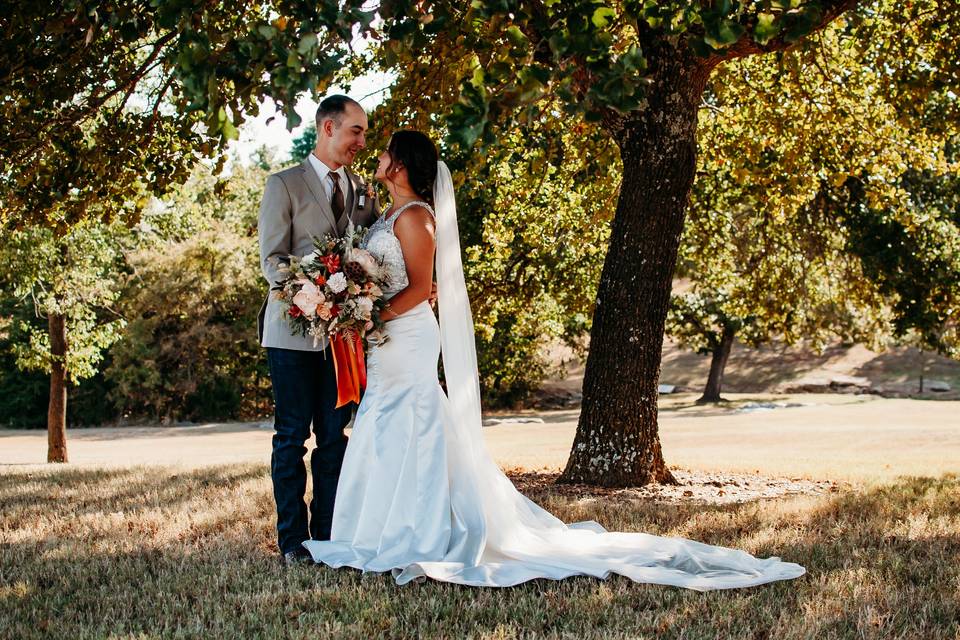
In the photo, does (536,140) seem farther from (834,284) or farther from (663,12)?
(834,284)

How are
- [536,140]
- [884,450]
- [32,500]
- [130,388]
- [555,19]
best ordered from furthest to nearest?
[130,388] < [884,450] < [536,140] < [32,500] < [555,19]

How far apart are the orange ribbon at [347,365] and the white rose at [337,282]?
1.16ft

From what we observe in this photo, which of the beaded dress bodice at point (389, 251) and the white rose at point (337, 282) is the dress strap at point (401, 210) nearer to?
the beaded dress bodice at point (389, 251)

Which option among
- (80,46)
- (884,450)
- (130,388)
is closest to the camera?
(80,46)

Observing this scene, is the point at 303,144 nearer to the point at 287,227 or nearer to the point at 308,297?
the point at 287,227

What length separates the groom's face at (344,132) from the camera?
511 centimetres

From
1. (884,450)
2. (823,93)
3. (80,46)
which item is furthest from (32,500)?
(884,450)

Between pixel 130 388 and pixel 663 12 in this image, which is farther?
pixel 130 388

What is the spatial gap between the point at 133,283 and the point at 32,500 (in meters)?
24.2

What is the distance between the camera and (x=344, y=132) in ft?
16.9

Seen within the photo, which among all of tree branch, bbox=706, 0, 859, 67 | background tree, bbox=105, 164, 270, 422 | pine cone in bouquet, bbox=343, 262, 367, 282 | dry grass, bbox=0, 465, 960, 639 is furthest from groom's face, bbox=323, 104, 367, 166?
background tree, bbox=105, 164, 270, 422

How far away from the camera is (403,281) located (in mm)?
5223

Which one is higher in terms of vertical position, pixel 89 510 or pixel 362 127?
pixel 362 127

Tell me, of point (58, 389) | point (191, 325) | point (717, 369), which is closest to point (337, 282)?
point (58, 389)
